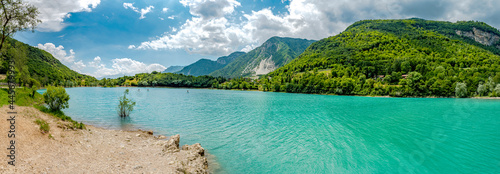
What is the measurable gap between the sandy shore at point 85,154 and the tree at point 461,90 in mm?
145505

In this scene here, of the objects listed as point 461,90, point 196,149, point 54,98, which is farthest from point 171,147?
point 461,90

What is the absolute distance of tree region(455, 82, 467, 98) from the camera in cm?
10275

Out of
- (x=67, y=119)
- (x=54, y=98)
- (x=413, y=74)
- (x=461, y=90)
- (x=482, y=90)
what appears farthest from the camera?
(x=413, y=74)

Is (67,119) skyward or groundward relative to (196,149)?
skyward

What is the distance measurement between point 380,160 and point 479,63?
199 metres

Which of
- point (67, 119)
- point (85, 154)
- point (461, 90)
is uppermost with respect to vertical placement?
point (461, 90)

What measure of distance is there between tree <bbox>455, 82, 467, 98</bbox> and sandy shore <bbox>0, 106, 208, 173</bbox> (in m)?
146

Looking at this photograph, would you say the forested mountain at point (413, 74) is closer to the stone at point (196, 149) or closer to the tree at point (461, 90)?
the tree at point (461, 90)

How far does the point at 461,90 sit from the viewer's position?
103 metres

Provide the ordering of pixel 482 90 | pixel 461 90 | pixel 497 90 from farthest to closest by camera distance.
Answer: pixel 461 90 → pixel 482 90 → pixel 497 90

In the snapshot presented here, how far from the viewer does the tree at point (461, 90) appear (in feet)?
337

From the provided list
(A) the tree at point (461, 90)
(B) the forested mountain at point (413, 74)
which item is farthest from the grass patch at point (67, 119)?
(A) the tree at point (461, 90)

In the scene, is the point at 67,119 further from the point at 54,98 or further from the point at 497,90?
the point at 497,90

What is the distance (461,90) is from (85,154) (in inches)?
6027
